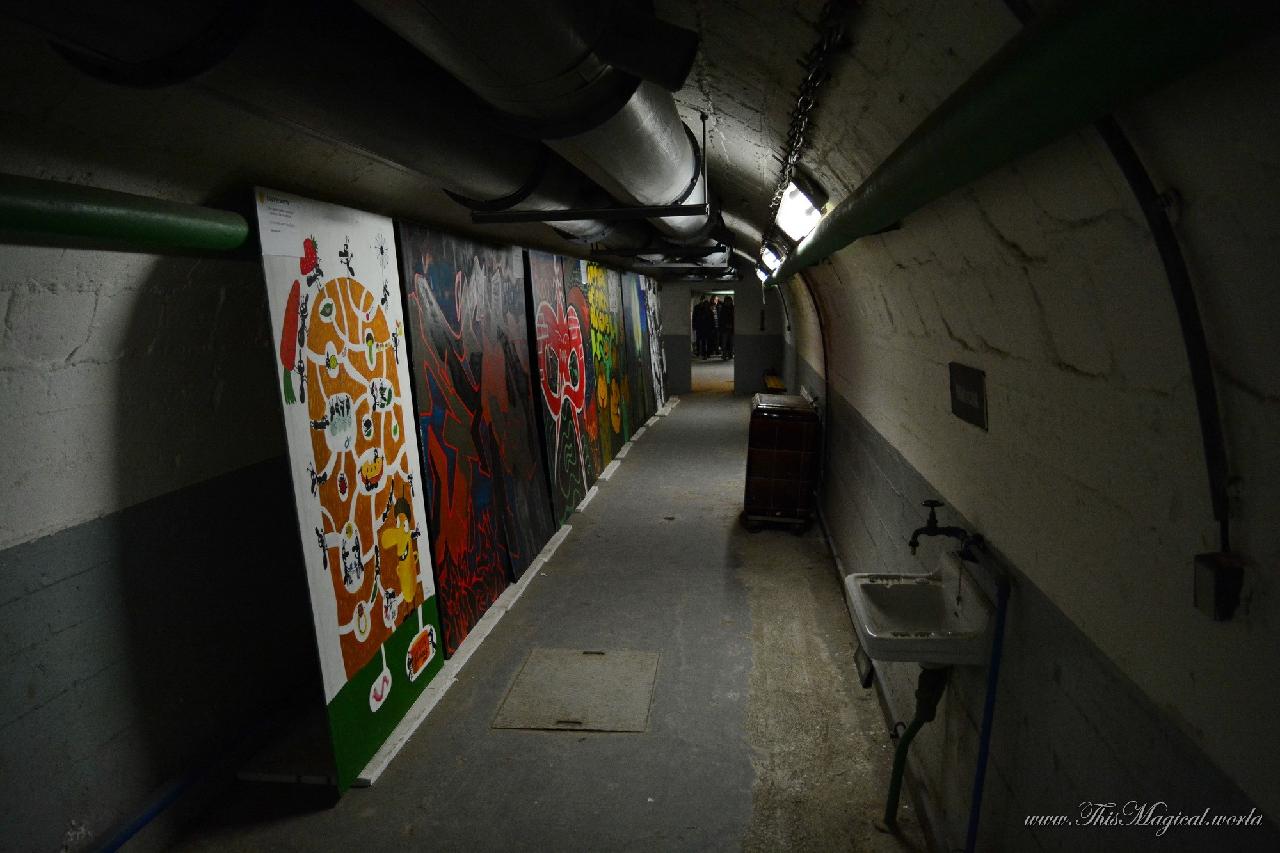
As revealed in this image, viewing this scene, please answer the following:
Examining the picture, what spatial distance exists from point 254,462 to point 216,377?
21.4 inches

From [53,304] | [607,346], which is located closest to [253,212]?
[53,304]

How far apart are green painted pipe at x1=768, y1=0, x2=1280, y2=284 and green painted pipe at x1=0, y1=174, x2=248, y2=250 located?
2451 millimetres

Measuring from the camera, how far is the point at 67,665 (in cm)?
264

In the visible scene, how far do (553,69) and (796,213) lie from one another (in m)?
3.49

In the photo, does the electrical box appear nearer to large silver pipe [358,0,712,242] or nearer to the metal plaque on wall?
the metal plaque on wall

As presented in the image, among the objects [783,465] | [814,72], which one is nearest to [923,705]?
[814,72]

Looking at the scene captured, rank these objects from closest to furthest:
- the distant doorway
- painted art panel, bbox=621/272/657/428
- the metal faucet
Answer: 1. the metal faucet
2. painted art panel, bbox=621/272/657/428
3. the distant doorway

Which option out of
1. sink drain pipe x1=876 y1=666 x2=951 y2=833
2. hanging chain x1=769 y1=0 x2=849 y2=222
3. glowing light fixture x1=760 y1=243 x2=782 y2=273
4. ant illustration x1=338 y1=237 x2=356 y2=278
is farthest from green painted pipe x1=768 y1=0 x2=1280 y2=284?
glowing light fixture x1=760 y1=243 x2=782 y2=273

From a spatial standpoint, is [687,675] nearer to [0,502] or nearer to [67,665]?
[67,665]

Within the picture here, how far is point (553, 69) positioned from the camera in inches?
73.3

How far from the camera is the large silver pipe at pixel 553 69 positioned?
1586 mm

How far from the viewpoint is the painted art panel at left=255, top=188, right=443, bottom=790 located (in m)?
3.17

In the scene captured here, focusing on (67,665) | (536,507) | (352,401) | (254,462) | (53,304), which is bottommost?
(536,507)

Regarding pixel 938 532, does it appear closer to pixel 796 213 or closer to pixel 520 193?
pixel 520 193
